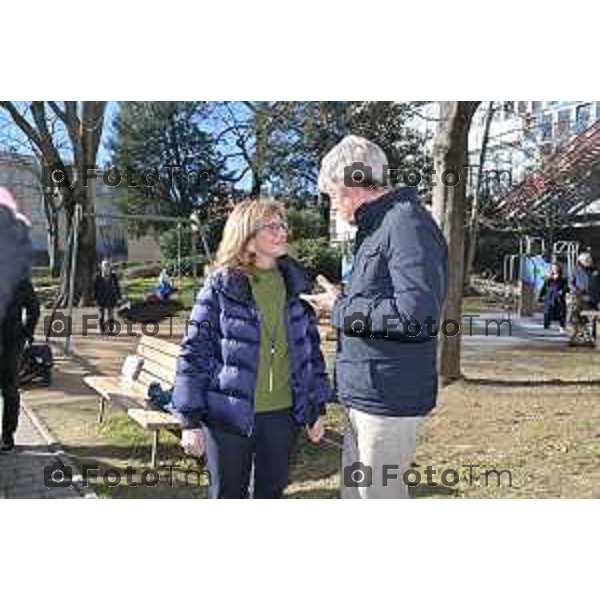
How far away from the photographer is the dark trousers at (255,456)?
2926mm

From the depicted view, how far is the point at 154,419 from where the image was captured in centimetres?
421

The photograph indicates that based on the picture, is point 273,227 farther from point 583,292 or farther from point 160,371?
point 583,292

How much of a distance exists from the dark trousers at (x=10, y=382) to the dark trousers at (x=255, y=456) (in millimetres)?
1743

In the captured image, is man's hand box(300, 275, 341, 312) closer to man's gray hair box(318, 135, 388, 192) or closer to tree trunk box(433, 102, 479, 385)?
man's gray hair box(318, 135, 388, 192)

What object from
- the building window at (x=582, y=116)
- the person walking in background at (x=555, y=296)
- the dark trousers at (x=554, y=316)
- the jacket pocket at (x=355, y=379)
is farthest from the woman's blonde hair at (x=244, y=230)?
the dark trousers at (x=554, y=316)

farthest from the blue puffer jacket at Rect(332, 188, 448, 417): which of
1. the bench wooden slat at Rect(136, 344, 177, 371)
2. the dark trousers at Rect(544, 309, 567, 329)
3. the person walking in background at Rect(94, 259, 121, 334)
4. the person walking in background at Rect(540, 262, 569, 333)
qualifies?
the dark trousers at Rect(544, 309, 567, 329)

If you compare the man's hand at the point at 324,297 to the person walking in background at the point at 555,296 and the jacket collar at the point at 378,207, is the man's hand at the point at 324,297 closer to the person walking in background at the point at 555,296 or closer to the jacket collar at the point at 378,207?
the jacket collar at the point at 378,207

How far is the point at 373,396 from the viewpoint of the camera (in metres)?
2.81

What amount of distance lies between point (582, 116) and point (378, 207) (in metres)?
2.34

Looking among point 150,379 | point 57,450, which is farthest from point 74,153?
point 57,450

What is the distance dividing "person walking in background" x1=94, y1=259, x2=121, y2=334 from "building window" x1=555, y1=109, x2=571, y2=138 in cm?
244
